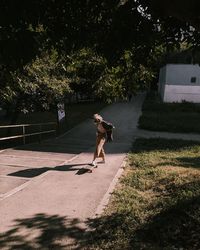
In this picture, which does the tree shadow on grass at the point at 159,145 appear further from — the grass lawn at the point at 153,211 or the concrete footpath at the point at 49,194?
the grass lawn at the point at 153,211

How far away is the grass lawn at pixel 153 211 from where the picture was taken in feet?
19.0

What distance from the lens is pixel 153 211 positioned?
7273 millimetres

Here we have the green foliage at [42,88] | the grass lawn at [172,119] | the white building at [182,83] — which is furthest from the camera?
the white building at [182,83]

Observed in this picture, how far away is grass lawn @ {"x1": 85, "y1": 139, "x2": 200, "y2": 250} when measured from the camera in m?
5.78

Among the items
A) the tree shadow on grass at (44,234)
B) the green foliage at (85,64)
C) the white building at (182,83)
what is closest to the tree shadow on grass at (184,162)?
the green foliage at (85,64)

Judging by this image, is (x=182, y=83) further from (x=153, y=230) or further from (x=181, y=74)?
(x=153, y=230)

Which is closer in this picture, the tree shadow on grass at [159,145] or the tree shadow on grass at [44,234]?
the tree shadow on grass at [44,234]

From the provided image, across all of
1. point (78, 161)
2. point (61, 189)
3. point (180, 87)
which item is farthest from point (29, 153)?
point (180, 87)

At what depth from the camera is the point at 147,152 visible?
15297 mm

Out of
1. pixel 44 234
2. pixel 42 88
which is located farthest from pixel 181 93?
pixel 44 234

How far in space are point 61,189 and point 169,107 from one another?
1175 inches

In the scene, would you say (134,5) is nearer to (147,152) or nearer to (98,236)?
(98,236)

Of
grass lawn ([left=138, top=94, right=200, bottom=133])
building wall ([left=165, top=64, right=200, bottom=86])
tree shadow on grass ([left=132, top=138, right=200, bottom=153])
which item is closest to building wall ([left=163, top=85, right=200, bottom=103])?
building wall ([left=165, top=64, right=200, bottom=86])

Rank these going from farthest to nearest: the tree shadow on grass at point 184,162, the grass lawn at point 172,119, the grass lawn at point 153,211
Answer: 1. the grass lawn at point 172,119
2. the tree shadow on grass at point 184,162
3. the grass lawn at point 153,211
